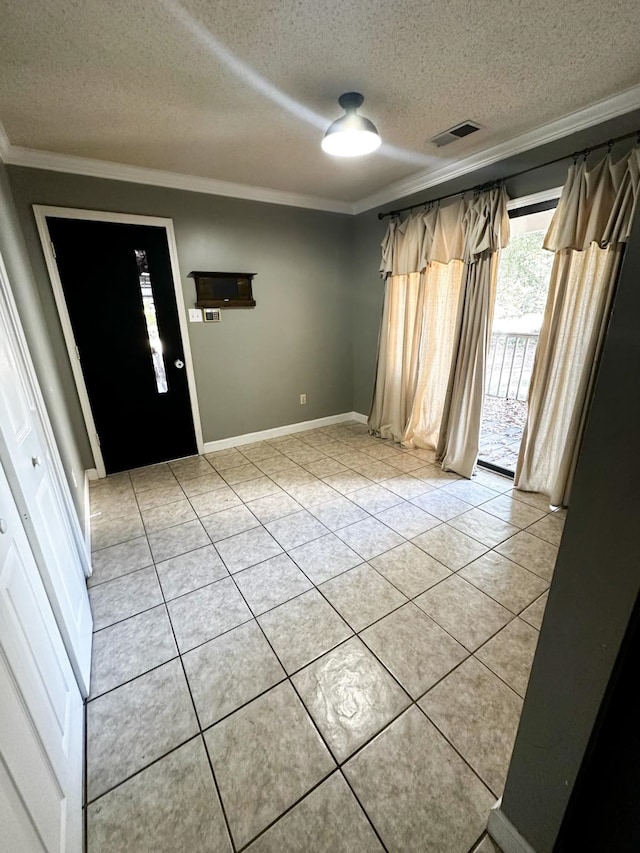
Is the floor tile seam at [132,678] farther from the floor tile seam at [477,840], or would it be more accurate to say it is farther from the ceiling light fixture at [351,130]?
the ceiling light fixture at [351,130]

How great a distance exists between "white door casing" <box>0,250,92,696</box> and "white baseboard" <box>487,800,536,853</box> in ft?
4.69

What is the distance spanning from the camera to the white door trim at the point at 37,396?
1623mm

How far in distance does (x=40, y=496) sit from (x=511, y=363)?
4675mm

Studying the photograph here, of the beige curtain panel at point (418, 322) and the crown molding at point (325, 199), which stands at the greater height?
the crown molding at point (325, 199)

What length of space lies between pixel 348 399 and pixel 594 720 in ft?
12.9

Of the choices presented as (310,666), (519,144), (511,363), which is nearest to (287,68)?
(519,144)

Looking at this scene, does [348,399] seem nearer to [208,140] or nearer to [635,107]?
[208,140]

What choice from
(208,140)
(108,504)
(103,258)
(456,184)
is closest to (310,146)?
(208,140)

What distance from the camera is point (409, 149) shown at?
2562 millimetres

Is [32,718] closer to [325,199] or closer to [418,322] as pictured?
[418,322]

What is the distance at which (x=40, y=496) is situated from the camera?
1.33 m

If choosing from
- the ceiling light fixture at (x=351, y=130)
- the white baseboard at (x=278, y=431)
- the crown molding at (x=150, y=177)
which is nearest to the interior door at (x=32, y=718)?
the ceiling light fixture at (x=351, y=130)

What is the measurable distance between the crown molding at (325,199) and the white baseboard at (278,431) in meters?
2.32

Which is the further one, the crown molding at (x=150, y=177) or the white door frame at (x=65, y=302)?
the white door frame at (x=65, y=302)
